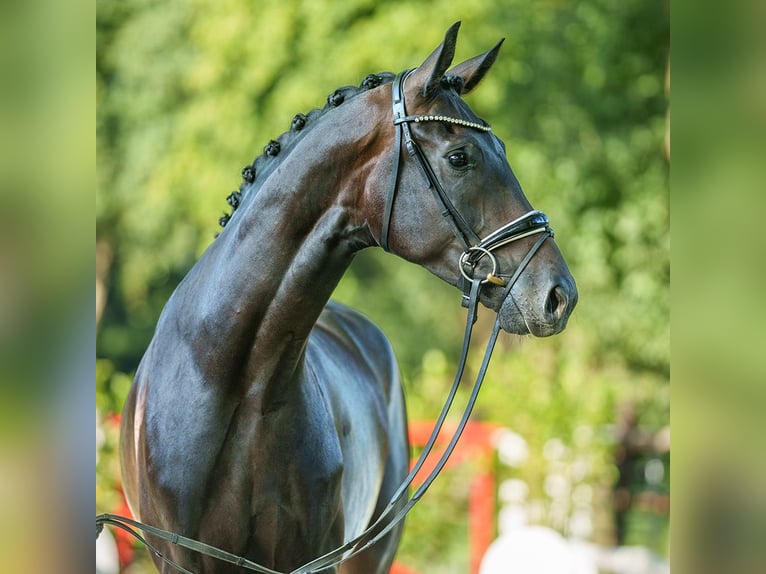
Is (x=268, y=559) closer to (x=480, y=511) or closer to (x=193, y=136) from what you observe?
(x=480, y=511)

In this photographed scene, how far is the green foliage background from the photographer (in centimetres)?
897

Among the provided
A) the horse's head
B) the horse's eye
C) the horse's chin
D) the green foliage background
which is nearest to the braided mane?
the horse's head

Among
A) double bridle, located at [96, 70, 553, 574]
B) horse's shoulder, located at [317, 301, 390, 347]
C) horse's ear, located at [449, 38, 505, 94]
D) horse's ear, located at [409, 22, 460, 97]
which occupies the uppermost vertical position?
horse's ear, located at [449, 38, 505, 94]

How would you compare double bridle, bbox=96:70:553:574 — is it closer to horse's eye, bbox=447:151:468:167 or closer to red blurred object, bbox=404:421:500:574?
horse's eye, bbox=447:151:468:167

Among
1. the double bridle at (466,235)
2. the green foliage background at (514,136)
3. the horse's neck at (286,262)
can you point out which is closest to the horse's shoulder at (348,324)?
the horse's neck at (286,262)

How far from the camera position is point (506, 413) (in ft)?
28.8

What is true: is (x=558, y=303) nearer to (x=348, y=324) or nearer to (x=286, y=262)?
(x=286, y=262)

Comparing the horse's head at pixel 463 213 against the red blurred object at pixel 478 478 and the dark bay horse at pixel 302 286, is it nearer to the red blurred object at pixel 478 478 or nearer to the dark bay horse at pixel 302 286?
the dark bay horse at pixel 302 286

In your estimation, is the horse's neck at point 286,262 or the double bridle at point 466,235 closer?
the double bridle at point 466,235

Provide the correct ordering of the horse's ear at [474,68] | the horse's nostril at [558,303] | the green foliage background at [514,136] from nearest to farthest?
the horse's nostril at [558,303], the horse's ear at [474,68], the green foliage background at [514,136]

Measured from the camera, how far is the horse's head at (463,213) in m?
2.38

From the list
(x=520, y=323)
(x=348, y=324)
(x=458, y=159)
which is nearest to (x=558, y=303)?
(x=520, y=323)

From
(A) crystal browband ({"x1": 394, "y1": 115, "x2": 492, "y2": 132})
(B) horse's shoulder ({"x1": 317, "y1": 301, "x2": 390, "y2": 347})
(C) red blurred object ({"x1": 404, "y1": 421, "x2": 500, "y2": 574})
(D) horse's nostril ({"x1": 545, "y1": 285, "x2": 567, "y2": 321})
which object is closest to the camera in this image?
(D) horse's nostril ({"x1": 545, "y1": 285, "x2": 567, "y2": 321})
